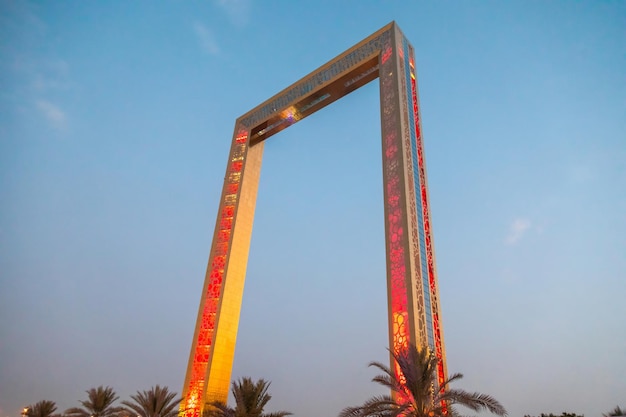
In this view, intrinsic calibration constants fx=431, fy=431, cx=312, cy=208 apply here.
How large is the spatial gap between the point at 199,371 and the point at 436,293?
1168 centimetres

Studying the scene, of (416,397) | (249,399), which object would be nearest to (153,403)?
(249,399)

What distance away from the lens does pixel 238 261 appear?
910 inches

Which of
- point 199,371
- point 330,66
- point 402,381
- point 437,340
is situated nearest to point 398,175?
point 437,340

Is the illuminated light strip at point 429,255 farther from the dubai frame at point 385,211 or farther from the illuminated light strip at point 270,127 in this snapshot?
the illuminated light strip at point 270,127

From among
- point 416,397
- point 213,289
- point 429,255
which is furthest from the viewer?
point 213,289

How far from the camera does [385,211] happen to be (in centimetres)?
1689

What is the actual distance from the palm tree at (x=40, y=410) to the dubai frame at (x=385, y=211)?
649 inches

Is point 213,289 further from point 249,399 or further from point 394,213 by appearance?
point 394,213

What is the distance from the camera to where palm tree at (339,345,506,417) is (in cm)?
1160

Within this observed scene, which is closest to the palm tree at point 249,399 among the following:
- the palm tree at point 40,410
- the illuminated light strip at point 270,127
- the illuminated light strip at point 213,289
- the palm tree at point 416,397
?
the illuminated light strip at point 213,289

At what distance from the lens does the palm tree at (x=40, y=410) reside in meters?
29.4

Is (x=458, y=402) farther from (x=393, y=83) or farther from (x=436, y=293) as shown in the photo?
(x=393, y=83)

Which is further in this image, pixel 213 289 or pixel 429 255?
pixel 213 289

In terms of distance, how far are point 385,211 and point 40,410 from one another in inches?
1122
